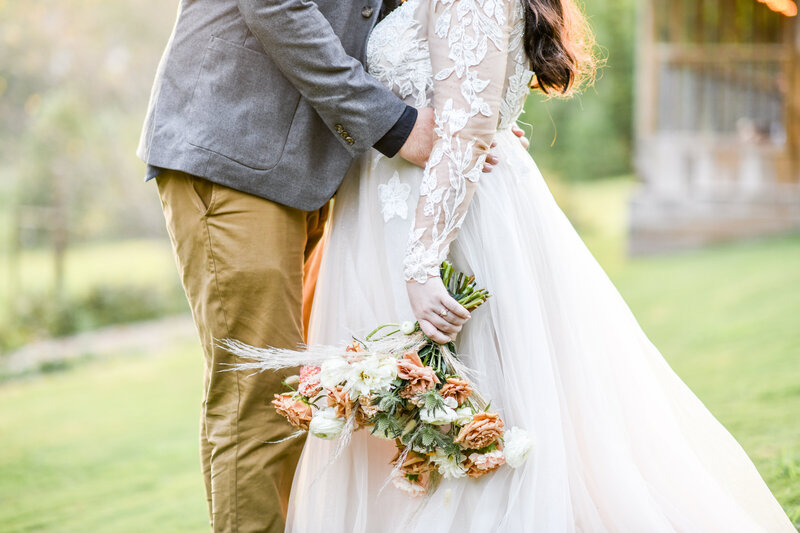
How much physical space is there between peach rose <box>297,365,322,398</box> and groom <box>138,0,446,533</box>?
156 millimetres

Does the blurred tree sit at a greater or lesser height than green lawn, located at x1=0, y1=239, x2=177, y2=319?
greater

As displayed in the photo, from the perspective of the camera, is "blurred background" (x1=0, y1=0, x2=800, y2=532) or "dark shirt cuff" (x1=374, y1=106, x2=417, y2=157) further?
"blurred background" (x1=0, y1=0, x2=800, y2=532)

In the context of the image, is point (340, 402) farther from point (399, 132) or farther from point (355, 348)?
point (399, 132)

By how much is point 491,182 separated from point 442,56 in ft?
1.16

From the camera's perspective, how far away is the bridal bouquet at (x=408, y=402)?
5.46 ft

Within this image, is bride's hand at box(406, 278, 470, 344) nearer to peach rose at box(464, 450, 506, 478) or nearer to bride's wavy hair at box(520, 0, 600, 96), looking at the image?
peach rose at box(464, 450, 506, 478)

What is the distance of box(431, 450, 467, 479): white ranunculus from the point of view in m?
1.75

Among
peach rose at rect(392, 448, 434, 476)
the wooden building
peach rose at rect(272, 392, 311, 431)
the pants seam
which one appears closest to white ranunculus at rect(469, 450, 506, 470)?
peach rose at rect(392, 448, 434, 476)

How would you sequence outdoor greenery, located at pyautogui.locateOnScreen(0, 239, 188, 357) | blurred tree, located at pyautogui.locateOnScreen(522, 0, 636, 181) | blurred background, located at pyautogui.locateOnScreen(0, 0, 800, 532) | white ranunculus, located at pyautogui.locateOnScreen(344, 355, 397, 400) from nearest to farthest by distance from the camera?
white ranunculus, located at pyautogui.locateOnScreen(344, 355, 397, 400)
blurred background, located at pyautogui.locateOnScreen(0, 0, 800, 532)
outdoor greenery, located at pyautogui.locateOnScreen(0, 239, 188, 357)
blurred tree, located at pyautogui.locateOnScreen(522, 0, 636, 181)

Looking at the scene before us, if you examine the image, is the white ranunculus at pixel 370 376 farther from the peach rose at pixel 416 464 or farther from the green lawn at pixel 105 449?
the green lawn at pixel 105 449

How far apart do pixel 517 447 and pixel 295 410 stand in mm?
500

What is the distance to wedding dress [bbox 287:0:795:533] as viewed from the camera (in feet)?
5.76

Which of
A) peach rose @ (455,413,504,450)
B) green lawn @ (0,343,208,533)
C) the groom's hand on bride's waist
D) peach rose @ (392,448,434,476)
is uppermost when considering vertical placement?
the groom's hand on bride's waist

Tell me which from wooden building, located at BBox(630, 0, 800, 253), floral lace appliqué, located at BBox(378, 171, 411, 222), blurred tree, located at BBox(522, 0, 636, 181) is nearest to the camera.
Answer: floral lace appliqué, located at BBox(378, 171, 411, 222)
